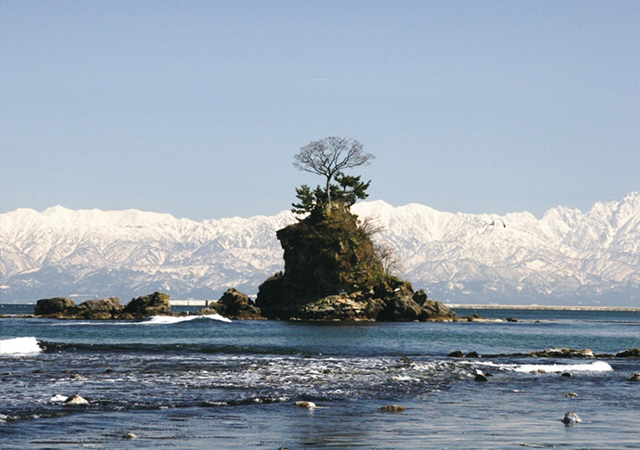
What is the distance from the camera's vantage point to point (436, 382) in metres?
36.8

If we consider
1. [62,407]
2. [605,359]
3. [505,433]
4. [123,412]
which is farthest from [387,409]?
[605,359]

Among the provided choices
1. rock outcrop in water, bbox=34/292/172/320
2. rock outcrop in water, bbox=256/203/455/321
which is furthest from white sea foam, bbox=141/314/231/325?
rock outcrop in water, bbox=256/203/455/321

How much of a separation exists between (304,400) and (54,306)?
5283 inches

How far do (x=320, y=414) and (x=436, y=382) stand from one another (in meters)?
12.6

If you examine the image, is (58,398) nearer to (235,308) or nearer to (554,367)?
(554,367)

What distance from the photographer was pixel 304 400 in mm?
29047

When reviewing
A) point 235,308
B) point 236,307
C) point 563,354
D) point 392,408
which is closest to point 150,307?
point 235,308

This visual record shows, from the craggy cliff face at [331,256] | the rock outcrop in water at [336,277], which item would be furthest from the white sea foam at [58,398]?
the rock outcrop in water at [336,277]

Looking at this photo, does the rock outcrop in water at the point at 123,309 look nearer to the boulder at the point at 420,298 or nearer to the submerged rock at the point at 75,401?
the boulder at the point at 420,298

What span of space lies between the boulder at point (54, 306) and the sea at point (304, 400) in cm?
9752

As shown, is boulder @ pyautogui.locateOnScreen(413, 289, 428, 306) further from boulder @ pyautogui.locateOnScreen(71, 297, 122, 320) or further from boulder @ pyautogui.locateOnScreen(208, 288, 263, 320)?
boulder @ pyautogui.locateOnScreen(71, 297, 122, 320)

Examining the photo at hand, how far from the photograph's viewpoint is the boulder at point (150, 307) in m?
135

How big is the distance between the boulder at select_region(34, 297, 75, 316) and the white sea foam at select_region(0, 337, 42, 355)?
97685 mm

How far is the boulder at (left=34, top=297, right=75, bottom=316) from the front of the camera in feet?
489
